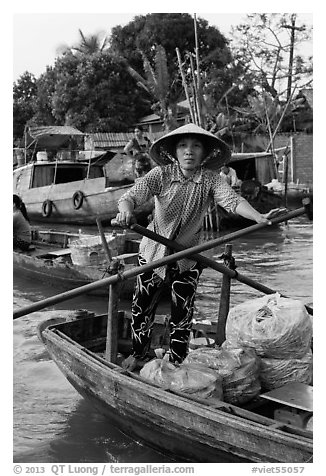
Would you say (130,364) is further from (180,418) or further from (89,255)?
(89,255)

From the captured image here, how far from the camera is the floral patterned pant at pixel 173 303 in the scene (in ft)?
11.1

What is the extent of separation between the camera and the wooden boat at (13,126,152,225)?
13.3 m

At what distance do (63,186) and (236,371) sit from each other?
11.5 metres

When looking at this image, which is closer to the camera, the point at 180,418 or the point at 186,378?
the point at 180,418

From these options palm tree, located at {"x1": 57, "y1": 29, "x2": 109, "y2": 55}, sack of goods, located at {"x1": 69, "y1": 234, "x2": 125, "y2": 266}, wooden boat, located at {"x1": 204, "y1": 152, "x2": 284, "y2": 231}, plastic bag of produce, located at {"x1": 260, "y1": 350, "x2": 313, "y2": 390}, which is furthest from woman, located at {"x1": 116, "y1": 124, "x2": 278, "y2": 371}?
palm tree, located at {"x1": 57, "y1": 29, "x2": 109, "y2": 55}

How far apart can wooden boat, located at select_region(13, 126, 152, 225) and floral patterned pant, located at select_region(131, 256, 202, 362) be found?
955cm

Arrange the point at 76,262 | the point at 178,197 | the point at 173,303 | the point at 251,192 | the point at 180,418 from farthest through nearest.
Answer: the point at 251,192
the point at 76,262
the point at 173,303
the point at 178,197
the point at 180,418

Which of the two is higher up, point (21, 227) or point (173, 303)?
point (21, 227)

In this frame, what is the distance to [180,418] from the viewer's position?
277 cm

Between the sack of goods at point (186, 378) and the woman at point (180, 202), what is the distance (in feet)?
1.28

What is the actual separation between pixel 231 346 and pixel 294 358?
1.16 feet

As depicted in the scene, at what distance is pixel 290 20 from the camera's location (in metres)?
16.7

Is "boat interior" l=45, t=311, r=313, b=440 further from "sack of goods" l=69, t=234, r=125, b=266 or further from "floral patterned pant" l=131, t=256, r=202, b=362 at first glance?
"sack of goods" l=69, t=234, r=125, b=266

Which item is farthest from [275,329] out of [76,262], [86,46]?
[86,46]
